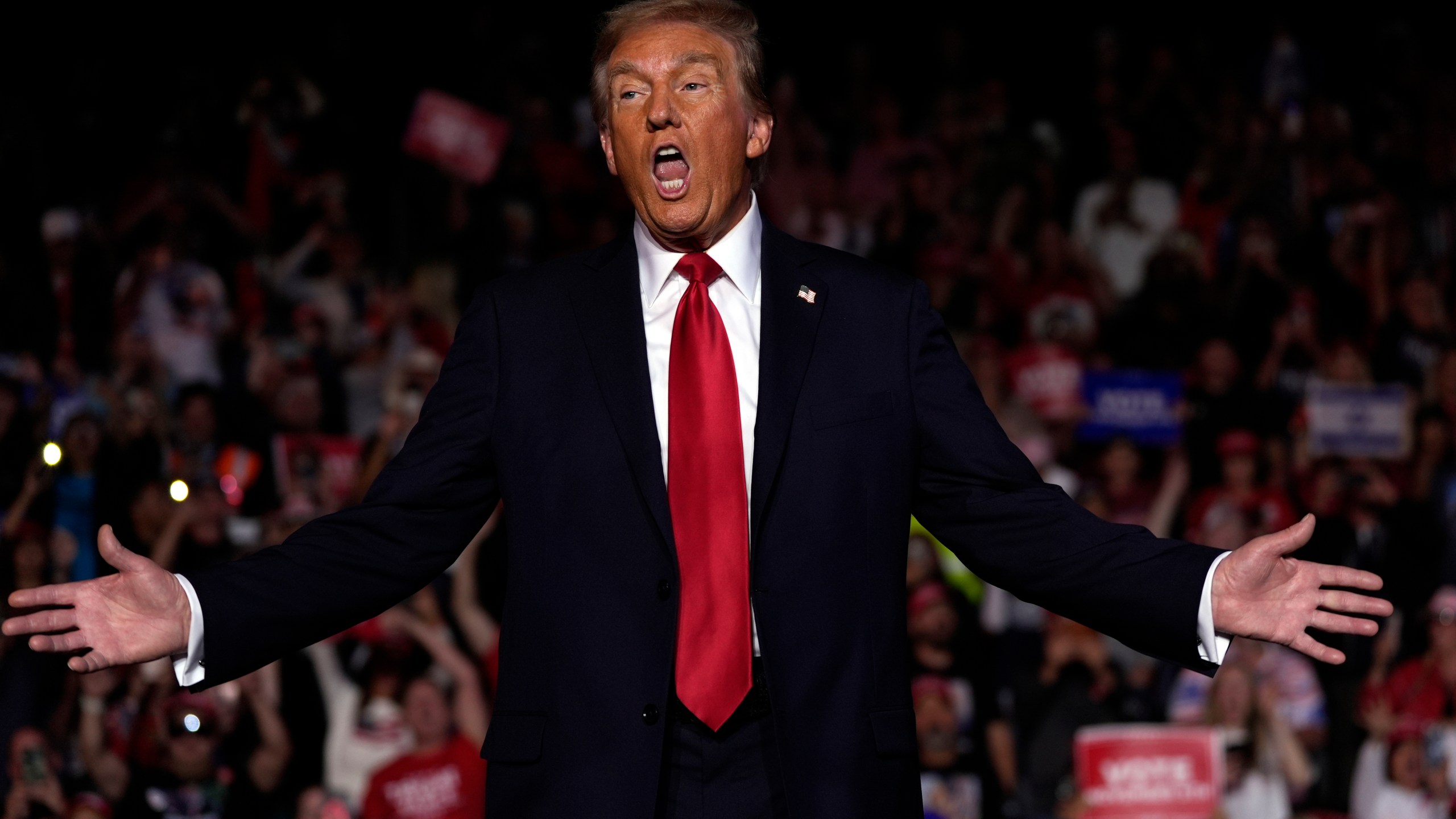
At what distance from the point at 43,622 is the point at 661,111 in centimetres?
94

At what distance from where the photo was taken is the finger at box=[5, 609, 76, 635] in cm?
200

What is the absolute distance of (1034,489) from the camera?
2.29 metres

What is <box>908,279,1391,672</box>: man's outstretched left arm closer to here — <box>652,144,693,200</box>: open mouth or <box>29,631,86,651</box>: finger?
<box>652,144,693,200</box>: open mouth

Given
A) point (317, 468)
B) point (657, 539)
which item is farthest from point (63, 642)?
point (317, 468)

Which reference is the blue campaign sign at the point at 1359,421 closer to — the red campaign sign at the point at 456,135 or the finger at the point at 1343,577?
the red campaign sign at the point at 456,135

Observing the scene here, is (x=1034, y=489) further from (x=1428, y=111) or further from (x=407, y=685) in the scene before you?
(x=1428, y=111)

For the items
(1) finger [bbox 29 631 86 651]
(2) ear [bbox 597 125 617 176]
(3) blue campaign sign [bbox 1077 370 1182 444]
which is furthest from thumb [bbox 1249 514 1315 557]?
(3) blue campaign sign [bbox 1077 370 1182 444]

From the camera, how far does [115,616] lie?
209 centimetres

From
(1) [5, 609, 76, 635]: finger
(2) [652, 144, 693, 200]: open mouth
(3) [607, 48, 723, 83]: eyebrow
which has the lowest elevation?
(1) [5, 609, 76, 635]: finger

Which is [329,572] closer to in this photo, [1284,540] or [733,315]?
[733,315]

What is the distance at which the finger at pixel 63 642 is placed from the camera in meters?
2.04

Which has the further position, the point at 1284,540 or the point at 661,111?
the point at 661,111

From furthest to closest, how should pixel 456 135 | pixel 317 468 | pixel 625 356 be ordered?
pixel 456 135
pixel 317 468
pixel 625 356

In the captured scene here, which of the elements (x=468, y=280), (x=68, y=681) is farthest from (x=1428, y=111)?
(x=68, y=681)
